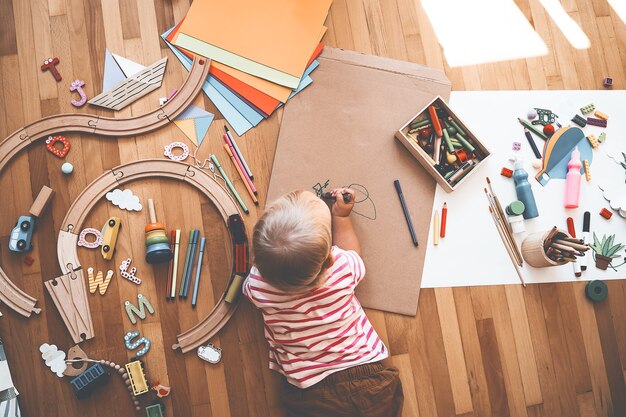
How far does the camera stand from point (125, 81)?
1.27 m

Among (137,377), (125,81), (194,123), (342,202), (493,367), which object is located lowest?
(493,367)

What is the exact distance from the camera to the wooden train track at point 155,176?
3.97 ft

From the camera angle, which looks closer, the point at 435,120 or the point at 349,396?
the point at 349,396

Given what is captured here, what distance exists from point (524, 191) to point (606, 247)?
0.28 meters

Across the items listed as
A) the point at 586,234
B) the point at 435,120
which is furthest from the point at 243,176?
the point at 586,234

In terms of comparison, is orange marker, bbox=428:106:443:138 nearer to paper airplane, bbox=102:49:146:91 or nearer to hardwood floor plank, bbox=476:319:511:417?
hardwood floor plank, bbox=476:319:511:417

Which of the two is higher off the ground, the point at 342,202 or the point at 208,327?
the point at 342,202

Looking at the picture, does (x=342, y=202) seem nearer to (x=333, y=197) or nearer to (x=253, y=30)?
(x=333, y=197)

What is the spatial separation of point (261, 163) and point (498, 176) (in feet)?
2.14

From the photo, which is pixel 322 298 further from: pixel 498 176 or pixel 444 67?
pixel 444 67

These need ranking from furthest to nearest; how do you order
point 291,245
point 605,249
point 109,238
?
point 605,249, point 109,238, point 291,245

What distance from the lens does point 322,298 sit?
43.3 inches

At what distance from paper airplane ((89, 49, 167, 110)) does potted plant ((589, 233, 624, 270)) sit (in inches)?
→ 50.1

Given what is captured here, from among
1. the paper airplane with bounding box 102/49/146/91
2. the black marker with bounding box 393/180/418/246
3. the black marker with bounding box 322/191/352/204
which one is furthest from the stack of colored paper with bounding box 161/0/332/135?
the black marker with bounding box 393/180/418/246
